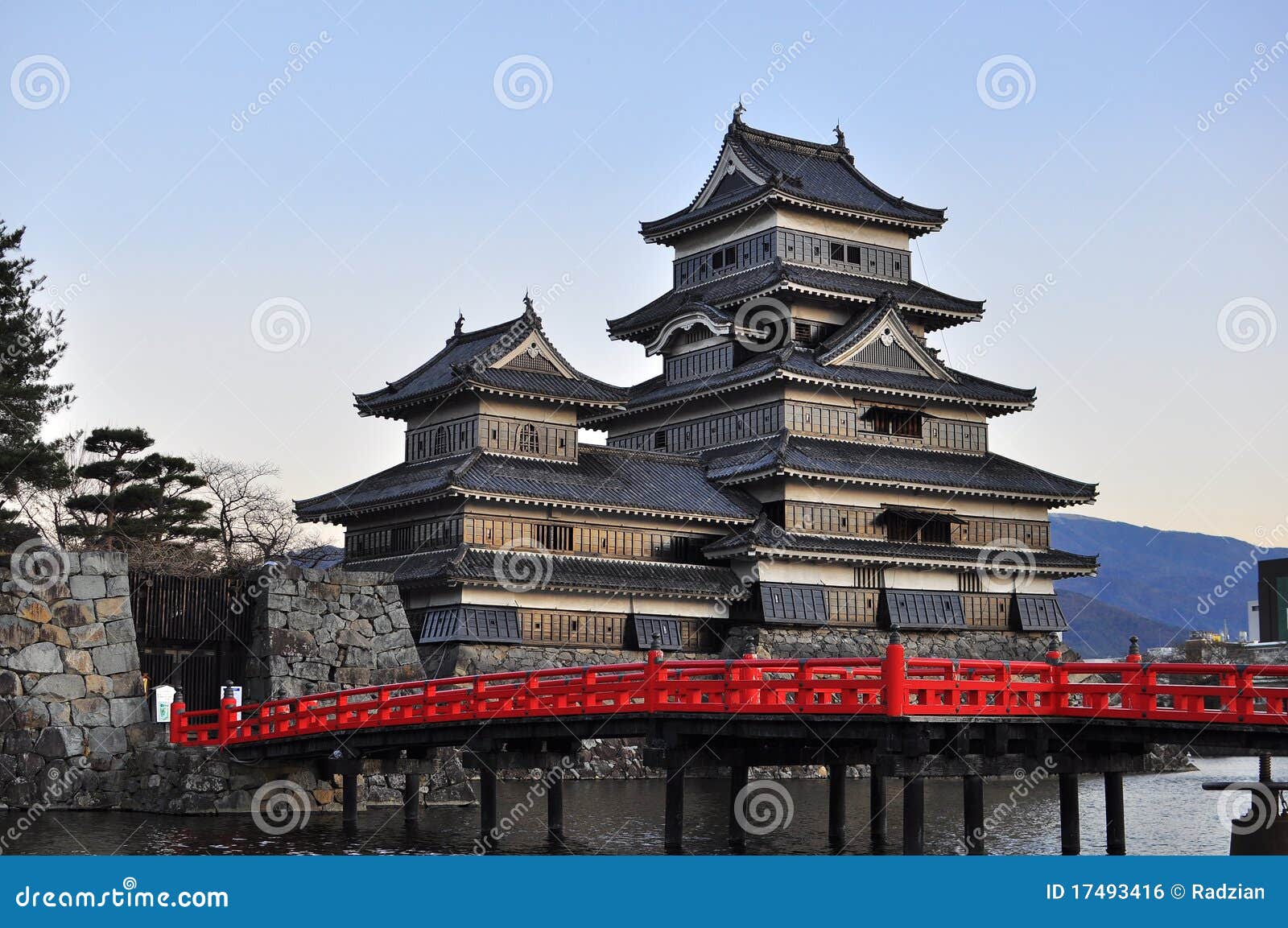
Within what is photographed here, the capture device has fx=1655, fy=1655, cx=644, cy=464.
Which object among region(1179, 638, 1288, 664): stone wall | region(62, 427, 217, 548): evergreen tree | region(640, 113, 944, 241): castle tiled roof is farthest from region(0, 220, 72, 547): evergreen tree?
region(1179, 638, 1288, 664): stone wall

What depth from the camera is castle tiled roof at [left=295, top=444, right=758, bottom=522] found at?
177 ft

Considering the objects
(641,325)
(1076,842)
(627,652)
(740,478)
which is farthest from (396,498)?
(1076,842)

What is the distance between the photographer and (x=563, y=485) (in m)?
56.1

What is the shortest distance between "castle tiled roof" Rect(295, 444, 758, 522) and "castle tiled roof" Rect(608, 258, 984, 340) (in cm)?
766

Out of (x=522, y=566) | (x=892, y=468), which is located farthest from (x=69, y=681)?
(x=892, y=468)

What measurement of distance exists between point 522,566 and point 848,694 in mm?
25332

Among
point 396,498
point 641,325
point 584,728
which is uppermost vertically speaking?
point 641,325

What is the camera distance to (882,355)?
65.7 metres

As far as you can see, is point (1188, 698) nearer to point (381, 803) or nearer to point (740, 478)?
point (381, 803)

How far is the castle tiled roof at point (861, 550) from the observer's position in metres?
58.2

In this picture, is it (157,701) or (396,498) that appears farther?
(396,498)

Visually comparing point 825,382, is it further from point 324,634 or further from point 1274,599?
point 1274,599

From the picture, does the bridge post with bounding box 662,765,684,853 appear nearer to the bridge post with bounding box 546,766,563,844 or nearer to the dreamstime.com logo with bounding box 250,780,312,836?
the bridge post with bounding box 546,766,563,844

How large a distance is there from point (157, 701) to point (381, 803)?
244 inches
